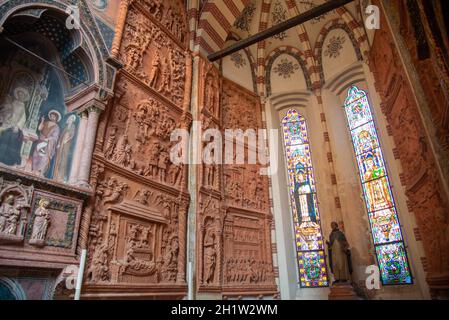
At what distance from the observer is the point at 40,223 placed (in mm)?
4547

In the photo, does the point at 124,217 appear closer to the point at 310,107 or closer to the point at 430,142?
the point at 430,142

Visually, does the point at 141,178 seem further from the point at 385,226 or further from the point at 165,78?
the point at 385,226

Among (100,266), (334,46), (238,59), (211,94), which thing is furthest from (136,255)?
(334,46)

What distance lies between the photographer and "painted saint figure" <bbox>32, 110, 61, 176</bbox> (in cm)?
523

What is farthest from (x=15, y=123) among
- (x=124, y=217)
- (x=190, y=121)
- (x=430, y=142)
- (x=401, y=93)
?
(x=401, y=93)

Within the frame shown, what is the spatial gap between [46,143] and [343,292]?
723cm

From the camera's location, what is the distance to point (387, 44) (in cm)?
816

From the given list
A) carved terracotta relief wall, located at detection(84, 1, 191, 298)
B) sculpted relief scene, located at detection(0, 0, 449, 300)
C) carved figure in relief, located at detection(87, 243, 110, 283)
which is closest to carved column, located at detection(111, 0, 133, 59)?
sculpted relief scene, located at detection(0, 0, 449, 300)

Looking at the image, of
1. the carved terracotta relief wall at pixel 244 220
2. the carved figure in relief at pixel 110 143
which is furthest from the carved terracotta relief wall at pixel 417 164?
the carved figure in relief at pixel 110 143

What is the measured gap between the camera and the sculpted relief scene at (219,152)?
5066mm

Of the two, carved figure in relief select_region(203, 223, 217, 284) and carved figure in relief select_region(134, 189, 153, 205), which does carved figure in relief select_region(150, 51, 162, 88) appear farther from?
carved figure in relief select_region(203, 223, 217, 284)

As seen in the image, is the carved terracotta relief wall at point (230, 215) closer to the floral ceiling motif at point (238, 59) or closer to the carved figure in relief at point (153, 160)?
the floral ceiling motif at point (238, 59)

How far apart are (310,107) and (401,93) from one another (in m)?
4.08

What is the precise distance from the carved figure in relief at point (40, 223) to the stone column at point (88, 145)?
731mm
